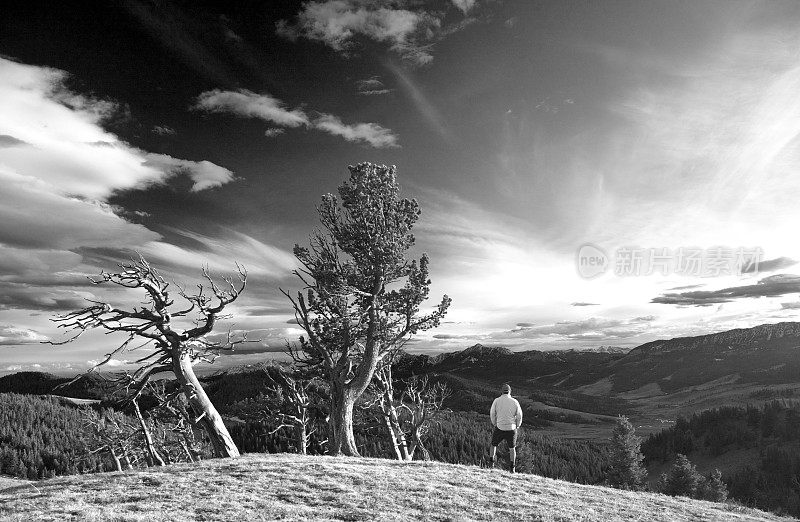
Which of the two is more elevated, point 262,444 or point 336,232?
point 336,232

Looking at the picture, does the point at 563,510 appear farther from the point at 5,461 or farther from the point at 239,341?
the point at 5,461

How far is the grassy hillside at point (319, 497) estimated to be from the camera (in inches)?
441

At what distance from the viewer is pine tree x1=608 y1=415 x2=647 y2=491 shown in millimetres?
63531

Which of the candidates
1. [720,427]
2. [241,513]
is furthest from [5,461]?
[720,427]

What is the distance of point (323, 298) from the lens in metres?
24.4

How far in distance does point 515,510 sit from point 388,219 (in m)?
15.5

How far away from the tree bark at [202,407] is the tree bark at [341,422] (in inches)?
205

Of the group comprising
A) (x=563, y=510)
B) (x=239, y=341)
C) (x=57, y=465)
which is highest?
(x=239, y=341)

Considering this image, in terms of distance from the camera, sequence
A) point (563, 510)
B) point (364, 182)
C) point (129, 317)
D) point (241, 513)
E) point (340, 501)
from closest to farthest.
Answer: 1. point (241, 513)
2. point (340, 501)
3. point (563, 510)
4. point (129, 317)
5. point (364, 182)

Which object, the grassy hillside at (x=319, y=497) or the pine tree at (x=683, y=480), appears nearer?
the grassy hillside at (x=319, y=497)

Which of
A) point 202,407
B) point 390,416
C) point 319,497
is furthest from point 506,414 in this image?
point 390,416

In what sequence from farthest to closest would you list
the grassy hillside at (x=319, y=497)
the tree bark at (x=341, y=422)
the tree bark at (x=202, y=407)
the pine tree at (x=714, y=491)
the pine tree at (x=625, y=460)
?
the pine tree at (x=625, y=460) < the pine tree at (x=714, y=491) < the tree bark at (x=341, y=422) < the tree bark at (x=202, y=407) < the grassy hillside at (x=319, y=497)

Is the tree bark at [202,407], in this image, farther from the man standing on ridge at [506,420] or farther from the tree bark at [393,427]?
the tree bark at [393,427]

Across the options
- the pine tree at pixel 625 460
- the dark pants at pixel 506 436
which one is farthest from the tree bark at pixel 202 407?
the pine tree at pixel 625 460
